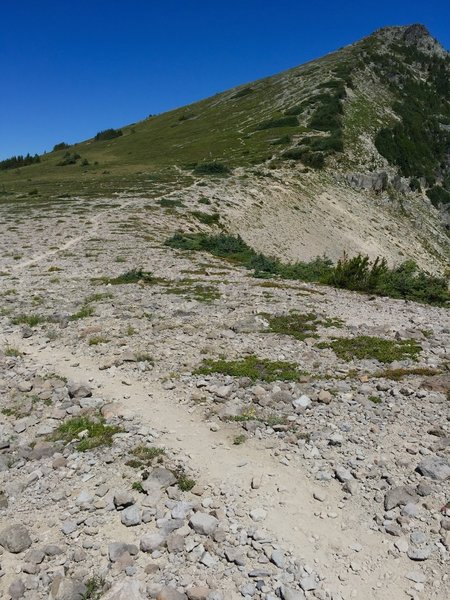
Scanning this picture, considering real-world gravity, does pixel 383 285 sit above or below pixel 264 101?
below

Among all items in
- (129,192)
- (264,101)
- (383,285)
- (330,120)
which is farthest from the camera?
(264,101)

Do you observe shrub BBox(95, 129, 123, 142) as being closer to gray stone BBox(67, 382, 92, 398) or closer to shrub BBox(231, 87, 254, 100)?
shrub BBox(231, 87, 254, 100)

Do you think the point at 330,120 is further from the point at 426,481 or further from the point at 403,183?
the point at 426,481

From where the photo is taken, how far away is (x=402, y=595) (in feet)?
20.2

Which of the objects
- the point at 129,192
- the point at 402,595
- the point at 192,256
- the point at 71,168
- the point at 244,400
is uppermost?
the point at 71,168

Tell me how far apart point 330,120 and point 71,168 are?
52186mm

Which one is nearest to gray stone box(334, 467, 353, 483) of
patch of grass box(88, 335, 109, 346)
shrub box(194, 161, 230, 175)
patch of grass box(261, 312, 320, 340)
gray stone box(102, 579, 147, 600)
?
gray stone box(102, 579, 147, 600)

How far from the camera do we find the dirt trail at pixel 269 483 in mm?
6676

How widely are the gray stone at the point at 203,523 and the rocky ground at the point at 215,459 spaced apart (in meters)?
0.02

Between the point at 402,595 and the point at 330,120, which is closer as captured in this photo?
the point at 402,595

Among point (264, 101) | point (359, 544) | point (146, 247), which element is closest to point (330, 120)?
point (264, 101)

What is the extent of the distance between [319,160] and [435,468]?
6337 cm

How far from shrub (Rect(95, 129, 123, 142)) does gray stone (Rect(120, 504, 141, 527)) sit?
456 ft

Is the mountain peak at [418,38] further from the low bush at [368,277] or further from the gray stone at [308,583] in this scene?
the gray stone at [308,583]
